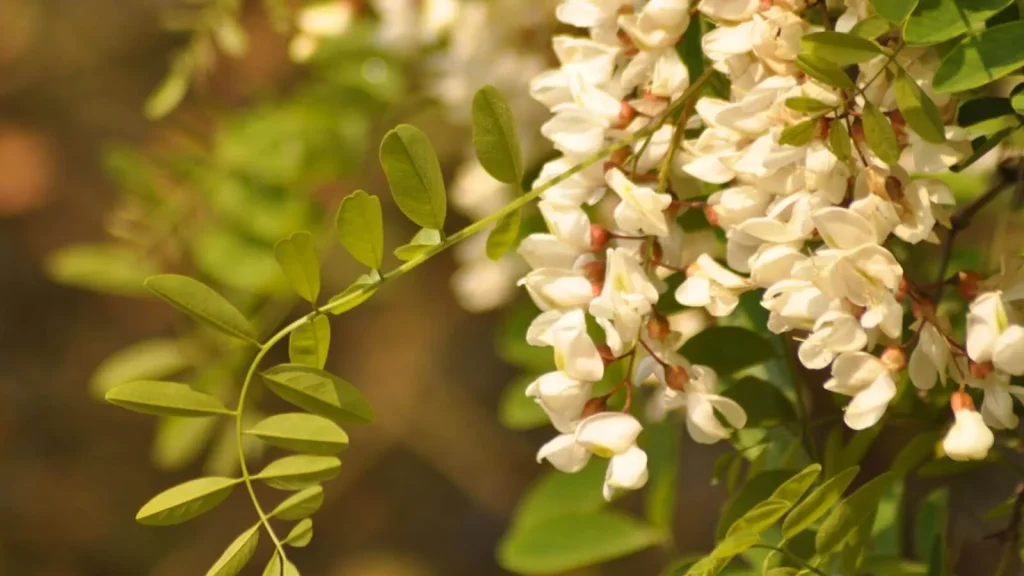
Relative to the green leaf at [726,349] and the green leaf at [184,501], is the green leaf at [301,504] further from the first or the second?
the green leaf at [726,349]

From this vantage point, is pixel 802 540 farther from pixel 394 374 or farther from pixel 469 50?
pixel 394 374

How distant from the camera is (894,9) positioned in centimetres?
33

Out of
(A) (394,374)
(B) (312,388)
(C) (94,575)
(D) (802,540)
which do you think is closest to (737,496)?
(D) (802,540)

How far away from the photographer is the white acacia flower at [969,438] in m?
0.32

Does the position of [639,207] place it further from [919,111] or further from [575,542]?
[575,542]

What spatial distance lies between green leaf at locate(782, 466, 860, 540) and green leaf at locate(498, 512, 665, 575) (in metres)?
0.25

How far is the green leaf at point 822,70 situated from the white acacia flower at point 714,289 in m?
0.07

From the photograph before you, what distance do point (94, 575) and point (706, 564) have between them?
1.32 metres

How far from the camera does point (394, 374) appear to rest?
150cm

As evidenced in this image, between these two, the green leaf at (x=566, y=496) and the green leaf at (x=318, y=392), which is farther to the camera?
the green leaf at (x=566, y=496)

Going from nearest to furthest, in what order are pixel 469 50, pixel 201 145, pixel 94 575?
pixel 469 50 → pixel 201 145 → pixel 94 575

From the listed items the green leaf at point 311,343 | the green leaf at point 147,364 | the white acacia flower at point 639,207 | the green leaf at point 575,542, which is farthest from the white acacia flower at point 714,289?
the green leaf at point 147,364

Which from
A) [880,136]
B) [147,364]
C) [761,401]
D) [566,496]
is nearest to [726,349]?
[761,401]

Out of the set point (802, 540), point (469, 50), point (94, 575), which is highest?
point (469, 50)
